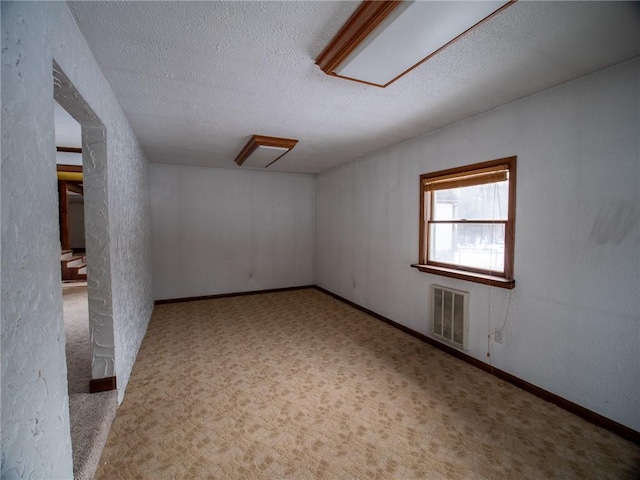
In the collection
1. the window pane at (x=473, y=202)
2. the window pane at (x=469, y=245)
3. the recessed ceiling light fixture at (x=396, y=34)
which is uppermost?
the recessed ceiling light fixture at (x=396, y=34)

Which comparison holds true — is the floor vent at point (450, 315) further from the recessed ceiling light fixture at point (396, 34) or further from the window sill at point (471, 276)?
the recessed ceiling light fixture at point (396, 34)

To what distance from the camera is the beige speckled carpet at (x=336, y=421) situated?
1766 millimetres

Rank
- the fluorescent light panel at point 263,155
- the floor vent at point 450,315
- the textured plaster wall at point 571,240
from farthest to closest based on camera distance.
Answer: the fluorescent light panel at point 263,155 < the floor vent at point 450,315 < the textured plaster wall at point 571,240

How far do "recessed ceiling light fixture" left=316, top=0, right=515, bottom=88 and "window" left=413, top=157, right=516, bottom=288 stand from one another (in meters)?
1.52

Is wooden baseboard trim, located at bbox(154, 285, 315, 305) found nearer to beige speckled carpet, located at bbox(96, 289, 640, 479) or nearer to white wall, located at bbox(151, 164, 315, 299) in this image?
white wall, located at bbox(151, 164, 315, 299)

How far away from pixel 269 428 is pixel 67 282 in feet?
24.5

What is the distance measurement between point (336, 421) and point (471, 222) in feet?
7.47

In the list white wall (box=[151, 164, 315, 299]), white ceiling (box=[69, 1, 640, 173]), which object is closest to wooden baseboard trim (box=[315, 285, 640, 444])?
white ceiling (box=[69, 1, 640, 173])

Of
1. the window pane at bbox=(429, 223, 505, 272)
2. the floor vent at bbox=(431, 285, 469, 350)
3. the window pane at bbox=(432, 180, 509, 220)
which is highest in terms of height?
the window pane at bbox=(432, 180, 509, 220)

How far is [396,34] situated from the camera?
5.08ft

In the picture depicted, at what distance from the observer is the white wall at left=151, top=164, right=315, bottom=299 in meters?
5.30

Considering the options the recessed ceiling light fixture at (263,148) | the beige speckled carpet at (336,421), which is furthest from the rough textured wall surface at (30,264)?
the recessed ceiling light fixture at (263,148)

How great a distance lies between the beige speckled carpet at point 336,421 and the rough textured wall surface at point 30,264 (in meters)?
0.86

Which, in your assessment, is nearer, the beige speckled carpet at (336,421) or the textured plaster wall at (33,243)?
the textured plaster wall at (33,243)
